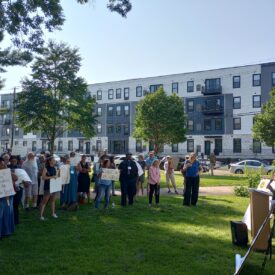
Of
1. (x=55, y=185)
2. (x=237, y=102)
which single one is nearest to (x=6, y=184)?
(x=55, y=185)

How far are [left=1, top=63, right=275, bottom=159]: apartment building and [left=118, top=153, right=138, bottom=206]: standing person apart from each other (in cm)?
4112

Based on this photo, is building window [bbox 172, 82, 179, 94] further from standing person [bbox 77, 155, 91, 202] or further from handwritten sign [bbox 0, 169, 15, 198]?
handwritten sign [bbox 0, 169, 15, 198]

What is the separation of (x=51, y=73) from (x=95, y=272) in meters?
32.0

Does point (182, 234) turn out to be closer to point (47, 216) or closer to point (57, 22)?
point (47, 216)

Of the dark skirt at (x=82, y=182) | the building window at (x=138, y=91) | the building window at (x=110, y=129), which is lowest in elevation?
the dark skirt at (x=82, y=182)

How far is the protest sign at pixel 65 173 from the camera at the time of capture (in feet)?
42.1

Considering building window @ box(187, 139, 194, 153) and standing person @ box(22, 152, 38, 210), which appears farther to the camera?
building window @ box(187, 139, 194, 153)

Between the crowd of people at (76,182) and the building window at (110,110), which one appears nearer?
the crowd of people at (76,182)

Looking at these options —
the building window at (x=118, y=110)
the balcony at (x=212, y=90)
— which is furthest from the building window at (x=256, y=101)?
the building window at (x=118, y=110)

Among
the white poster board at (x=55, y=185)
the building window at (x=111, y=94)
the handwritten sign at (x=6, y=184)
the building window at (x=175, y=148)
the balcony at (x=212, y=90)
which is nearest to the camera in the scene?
the handwritten sign at (x=6, y=184)

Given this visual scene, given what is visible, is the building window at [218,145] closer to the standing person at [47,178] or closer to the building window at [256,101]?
the building window at [256,101]

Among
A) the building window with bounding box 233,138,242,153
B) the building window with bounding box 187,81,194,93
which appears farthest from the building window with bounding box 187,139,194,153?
the building window with bounding box 187,81,194,93

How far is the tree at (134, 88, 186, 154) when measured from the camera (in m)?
47.5

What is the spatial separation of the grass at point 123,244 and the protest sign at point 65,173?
991mm
